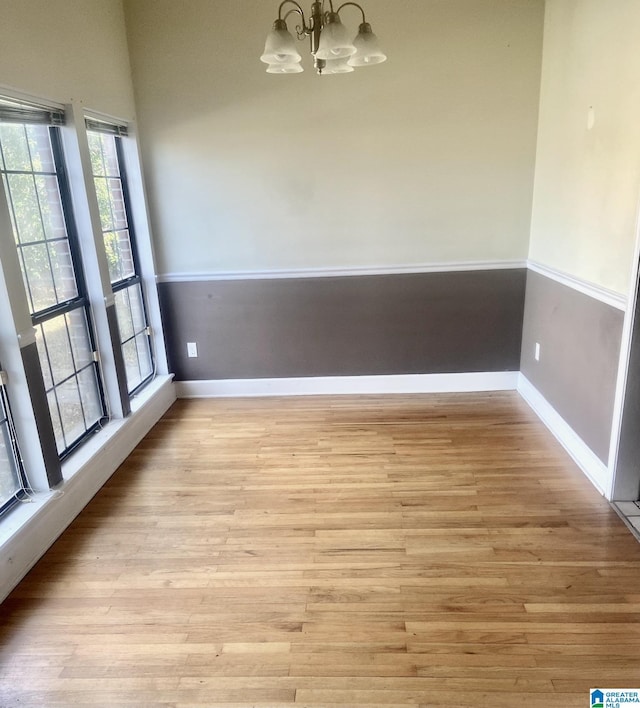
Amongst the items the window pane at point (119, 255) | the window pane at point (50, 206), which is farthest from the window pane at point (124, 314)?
the window pane at point (50, 206)

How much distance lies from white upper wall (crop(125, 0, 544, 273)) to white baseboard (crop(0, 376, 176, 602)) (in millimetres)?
1254

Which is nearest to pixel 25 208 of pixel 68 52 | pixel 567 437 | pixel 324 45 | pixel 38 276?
pixel 38 276

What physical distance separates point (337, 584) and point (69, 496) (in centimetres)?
147

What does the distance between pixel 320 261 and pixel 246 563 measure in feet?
7.41

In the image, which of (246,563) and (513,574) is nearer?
(513,574)

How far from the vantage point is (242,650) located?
1865 millimetres

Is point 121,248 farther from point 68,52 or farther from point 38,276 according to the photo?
point 68,52

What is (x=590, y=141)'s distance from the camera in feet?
8.90

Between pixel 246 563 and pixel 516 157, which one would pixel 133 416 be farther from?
pixel 516 157

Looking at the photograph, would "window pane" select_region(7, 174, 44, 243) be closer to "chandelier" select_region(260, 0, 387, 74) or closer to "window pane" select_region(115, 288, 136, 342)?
"window pane" select_region(115, 288, 136, 342)

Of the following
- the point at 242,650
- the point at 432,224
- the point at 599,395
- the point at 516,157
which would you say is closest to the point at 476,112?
the point at 516,157

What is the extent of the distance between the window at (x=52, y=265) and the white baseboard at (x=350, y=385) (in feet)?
3.55

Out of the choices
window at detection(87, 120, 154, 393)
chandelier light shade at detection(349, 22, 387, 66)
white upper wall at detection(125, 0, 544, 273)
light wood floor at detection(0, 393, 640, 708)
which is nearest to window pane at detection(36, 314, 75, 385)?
window at detection(87, 120, 154, 393)

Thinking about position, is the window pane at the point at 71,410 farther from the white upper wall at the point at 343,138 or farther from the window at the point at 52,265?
the white upper wall at the point at 343,138
